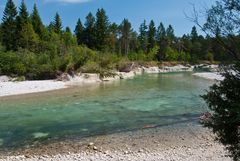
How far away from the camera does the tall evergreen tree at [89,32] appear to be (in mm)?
82694

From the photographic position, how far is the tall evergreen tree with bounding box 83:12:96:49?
8269 centimetres

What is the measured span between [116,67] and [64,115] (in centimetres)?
3860

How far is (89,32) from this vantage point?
84500 millimetres

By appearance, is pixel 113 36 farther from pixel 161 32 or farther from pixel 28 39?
pixel 28 39

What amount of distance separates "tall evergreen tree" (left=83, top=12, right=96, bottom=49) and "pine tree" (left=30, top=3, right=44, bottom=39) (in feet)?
55.2

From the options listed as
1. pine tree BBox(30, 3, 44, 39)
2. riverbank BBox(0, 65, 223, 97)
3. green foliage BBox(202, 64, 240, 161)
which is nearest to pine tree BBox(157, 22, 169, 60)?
pine tree BBox(30, 3, 44, 39)

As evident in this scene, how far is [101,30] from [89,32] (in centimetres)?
389

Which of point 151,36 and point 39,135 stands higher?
point 151,36

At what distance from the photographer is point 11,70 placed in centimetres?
3734

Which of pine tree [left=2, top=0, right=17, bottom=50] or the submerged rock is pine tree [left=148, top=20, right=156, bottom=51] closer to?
pine tree [left=2, top=0, right=17, bottom=50]

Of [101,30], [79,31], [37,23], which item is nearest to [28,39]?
[37,23]

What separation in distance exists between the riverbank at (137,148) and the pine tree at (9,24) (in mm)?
51562

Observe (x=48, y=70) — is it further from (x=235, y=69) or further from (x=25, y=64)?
(x=235, y=69)

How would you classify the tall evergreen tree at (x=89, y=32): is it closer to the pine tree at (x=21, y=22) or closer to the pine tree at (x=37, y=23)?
the pine tree at (x=37, y=23)
